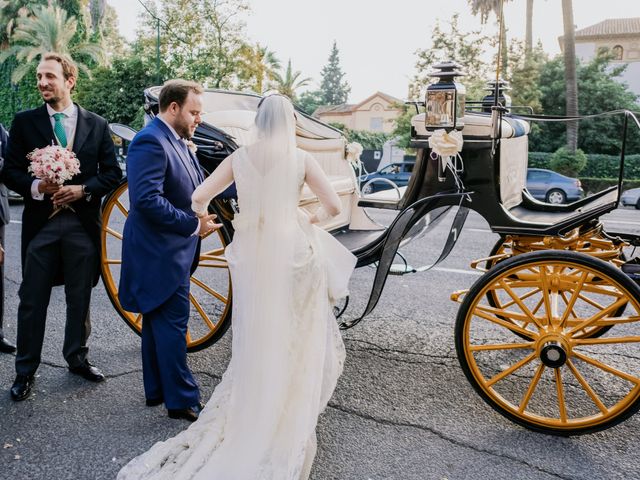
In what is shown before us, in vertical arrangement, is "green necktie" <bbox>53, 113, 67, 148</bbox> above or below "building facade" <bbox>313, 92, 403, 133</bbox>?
below

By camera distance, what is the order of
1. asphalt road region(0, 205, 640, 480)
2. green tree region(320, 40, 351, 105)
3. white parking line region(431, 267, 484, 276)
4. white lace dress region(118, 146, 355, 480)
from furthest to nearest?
1. green tree region(320, 40, 351, 105)
2. white parking line region(431, 267, 484, 276)
3. asphalt road region(0, 205, 640, 480)
4. white lace dress region(118, 146, 355, 480)

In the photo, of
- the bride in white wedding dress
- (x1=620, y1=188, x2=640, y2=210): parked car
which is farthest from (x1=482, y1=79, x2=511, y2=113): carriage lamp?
(x1=620, y1=188, x2=640, y2=210): parked car

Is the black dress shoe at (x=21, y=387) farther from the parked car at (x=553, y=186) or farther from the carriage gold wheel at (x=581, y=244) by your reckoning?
the parked car at (x=553, y=186)

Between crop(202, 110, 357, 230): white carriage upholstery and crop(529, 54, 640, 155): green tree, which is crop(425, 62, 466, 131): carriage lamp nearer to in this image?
crop(202, 110, 357, 230): white carriage upholstery

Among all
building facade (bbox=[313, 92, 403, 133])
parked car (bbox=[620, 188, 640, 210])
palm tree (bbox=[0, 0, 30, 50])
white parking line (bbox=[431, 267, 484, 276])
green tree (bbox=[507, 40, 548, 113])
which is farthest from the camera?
building facade (bbox=[313, 92, 403, 133])

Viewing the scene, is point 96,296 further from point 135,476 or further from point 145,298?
point 135,476

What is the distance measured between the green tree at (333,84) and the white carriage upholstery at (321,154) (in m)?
74.4

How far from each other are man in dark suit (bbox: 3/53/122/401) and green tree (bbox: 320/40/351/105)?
7588 centimetres

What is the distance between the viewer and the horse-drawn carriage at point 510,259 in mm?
2805

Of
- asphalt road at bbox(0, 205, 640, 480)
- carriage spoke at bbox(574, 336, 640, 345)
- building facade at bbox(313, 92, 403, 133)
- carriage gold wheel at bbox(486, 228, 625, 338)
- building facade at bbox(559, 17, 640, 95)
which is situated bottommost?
asphalt road at bbox(0, 205, 640, 480)

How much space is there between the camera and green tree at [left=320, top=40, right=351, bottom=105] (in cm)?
7750

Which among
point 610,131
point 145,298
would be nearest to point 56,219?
point 145,298

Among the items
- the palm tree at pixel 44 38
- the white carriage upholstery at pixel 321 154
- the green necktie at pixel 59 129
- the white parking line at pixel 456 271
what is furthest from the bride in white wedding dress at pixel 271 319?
the palm tree at pixel 44 38

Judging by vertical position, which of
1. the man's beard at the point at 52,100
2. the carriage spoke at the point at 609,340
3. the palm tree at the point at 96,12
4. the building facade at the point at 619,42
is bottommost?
the carriage spoke at the point at 609,340
